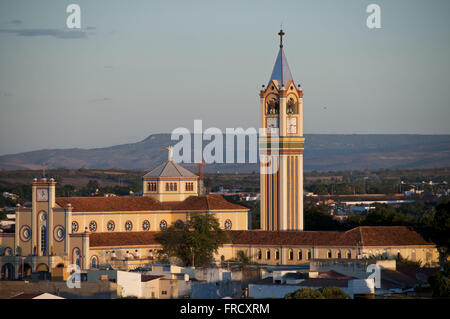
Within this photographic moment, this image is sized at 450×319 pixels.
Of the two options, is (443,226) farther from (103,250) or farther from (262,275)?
(103,250)

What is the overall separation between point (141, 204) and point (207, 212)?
5.94 m

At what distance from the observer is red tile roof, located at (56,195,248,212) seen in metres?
119

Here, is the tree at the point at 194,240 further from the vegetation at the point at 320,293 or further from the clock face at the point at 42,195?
the vegetation at the point at 320,293

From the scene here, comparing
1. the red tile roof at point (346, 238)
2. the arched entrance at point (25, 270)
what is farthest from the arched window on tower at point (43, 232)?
the red tile roof at point (346, 238)

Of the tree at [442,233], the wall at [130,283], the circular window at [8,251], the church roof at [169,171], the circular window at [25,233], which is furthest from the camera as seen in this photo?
the church roof at [169,171]

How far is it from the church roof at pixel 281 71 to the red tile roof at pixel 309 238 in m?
15.1

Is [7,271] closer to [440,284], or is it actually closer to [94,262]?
[94,262]

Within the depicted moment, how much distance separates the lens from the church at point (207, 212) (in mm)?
114125

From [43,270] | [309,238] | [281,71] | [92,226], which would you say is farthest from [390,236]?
[43,270]

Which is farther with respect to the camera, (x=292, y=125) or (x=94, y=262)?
(x=292, y=125)

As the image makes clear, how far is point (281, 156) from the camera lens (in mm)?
122750

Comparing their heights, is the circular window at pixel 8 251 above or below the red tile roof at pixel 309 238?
below
